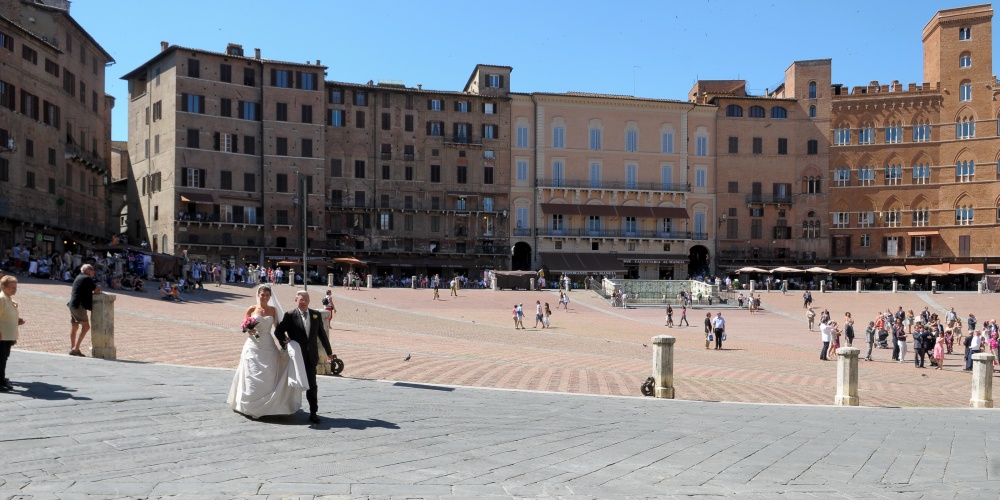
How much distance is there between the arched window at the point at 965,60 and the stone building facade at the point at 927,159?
68mm

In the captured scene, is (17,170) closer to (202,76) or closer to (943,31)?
(202,76)

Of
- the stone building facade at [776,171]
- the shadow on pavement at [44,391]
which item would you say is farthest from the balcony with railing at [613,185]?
the shadow on pavement at [44,391]

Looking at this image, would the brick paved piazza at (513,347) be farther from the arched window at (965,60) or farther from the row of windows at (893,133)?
the arched window at (965,60)

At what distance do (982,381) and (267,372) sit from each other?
12821mm

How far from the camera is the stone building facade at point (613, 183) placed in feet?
203

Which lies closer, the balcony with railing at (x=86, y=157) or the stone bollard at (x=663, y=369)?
the stone bollard at (x=663, y=369)

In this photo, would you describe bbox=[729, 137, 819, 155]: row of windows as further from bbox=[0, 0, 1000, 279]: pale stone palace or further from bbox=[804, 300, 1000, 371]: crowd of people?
bbox=[804, 300, 1000, 371]: crowd of people

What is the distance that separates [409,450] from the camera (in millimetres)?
7070

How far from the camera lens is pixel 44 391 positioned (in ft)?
27.5

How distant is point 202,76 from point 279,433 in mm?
51244

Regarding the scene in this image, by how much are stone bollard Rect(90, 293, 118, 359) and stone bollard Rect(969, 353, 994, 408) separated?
1462cm

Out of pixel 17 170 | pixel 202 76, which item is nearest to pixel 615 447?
pixel 17 170

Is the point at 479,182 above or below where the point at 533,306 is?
above

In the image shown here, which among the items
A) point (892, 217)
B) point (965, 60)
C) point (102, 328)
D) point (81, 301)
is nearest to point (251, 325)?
point (102, 328)
